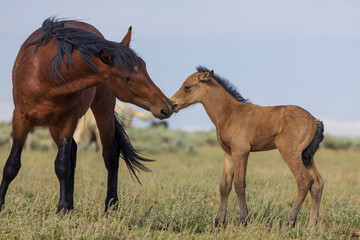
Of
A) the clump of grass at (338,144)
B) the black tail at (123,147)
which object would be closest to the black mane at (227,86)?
the black tail at (123,147)

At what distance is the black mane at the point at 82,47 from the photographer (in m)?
5.28

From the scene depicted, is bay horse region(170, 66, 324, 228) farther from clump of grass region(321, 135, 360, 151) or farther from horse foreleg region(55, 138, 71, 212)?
clump of grass region(321, 135, 360, 151)

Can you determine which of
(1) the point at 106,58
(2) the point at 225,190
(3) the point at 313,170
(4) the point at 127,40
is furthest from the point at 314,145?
(1) the point at 106,58

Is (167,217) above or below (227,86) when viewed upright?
below

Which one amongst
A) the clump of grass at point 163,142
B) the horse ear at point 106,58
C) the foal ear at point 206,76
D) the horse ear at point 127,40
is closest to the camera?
the horse ear at point 106,58

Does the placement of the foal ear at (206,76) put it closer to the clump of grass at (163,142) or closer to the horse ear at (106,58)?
the horse ear at (106,58)

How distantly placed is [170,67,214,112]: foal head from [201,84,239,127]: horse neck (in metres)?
0.09

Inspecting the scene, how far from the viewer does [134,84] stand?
5312 millimetres

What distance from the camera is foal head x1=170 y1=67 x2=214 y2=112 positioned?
6.41m

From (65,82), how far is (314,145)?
10.2 ft

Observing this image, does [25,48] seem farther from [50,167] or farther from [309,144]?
[50,167]

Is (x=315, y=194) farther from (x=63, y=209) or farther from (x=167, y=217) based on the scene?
(x=63, y=209)

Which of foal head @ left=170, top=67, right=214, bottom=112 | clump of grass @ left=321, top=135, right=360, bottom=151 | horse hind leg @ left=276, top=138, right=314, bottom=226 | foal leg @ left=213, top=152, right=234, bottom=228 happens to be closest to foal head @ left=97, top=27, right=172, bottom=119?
foal head @ left=170, top=67, right=214, bottom=112

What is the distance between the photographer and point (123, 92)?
537cm
